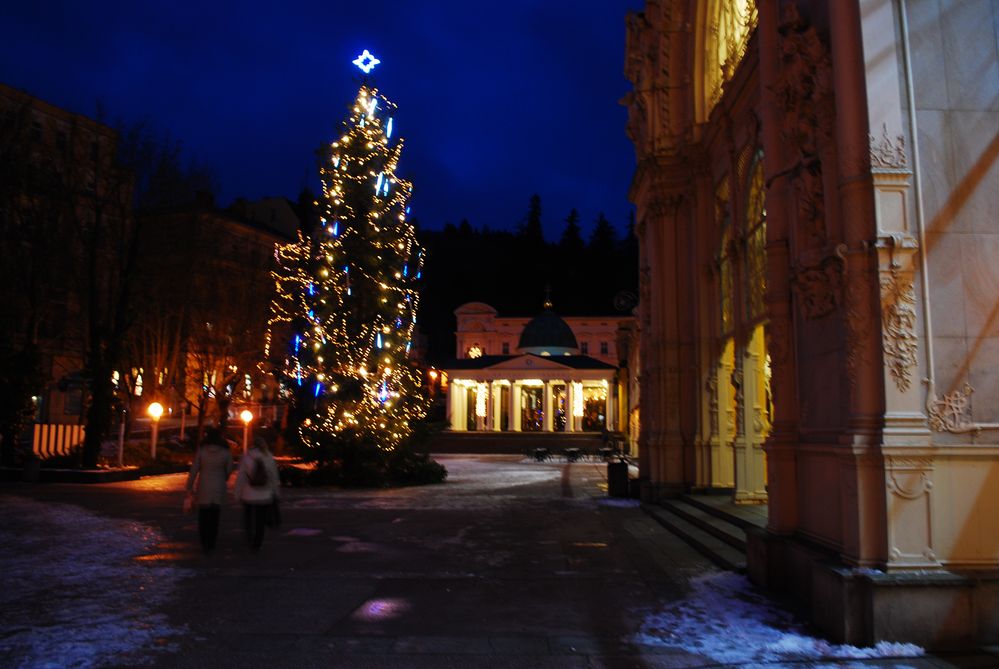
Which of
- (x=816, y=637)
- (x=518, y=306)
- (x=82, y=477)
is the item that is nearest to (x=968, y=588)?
(x=816, y=637)

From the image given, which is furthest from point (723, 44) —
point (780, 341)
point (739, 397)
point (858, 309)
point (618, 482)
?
point (858, 309)

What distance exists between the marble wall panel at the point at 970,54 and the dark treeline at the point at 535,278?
107459 mm

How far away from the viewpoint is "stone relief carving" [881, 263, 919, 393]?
633 cm

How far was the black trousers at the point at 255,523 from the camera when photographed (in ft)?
33.6

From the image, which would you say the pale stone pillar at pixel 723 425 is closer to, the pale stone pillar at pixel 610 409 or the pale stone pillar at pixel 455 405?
the pale stone pillar at pixel 610 409

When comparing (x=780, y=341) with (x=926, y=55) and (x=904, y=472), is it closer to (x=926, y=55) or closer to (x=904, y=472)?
(x=904, y=472)

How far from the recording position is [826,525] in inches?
282

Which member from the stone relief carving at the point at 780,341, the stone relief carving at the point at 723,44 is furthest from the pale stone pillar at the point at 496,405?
the stone relief carving at the point at 780,341

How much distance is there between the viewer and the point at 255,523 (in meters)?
10.3

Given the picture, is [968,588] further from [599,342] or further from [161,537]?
[599,342]

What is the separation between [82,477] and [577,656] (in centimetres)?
2020

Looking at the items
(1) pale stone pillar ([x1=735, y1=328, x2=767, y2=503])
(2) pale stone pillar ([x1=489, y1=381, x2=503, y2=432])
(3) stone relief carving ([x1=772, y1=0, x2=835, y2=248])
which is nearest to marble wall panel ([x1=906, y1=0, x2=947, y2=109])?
(3) stone relief carving ([x1=772, y1=0, x2=835, y2=248])

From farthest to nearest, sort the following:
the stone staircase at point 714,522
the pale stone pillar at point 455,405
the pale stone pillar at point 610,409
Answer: the pale stone pillar at point 455,405, the pale stone pillar at point 610,409, the stone staircase at point 714,522

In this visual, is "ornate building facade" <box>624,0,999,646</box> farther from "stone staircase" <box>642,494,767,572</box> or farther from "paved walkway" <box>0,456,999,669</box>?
"stone staircase" <box>642,494,767,572</box>
